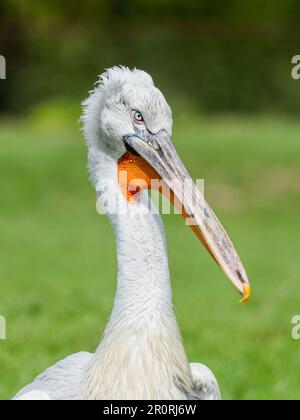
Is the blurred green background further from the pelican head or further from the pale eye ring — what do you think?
the pale eye ring

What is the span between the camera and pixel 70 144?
1762 centimetres

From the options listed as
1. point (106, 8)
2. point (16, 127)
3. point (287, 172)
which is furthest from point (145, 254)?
point (106, 8)

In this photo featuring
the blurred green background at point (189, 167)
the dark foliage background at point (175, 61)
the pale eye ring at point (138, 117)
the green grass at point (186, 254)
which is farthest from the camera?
the dark foliage background at point (175, 61)

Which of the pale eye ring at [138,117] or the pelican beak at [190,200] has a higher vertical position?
the pale eye ring at [138,117]

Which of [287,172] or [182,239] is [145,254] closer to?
[182,239]

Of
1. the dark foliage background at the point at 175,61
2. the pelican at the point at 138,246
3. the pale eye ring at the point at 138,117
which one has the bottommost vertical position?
the pelican at the point at 138,246

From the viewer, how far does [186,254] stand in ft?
37.2

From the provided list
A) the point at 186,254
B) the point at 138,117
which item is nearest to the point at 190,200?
the point at 138,117

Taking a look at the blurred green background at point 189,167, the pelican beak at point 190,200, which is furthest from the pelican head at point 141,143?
the blurred green background at point 189,167

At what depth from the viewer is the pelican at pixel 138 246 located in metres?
3.42

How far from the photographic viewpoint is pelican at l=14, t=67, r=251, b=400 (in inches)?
135

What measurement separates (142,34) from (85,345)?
739 inches

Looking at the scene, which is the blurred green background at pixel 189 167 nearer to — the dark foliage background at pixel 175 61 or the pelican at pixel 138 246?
the dark foliage background at pixel 175 61

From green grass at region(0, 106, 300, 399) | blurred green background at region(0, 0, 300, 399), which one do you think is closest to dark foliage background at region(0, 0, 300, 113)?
blurred green background at region(0, 0, 300, 399)
